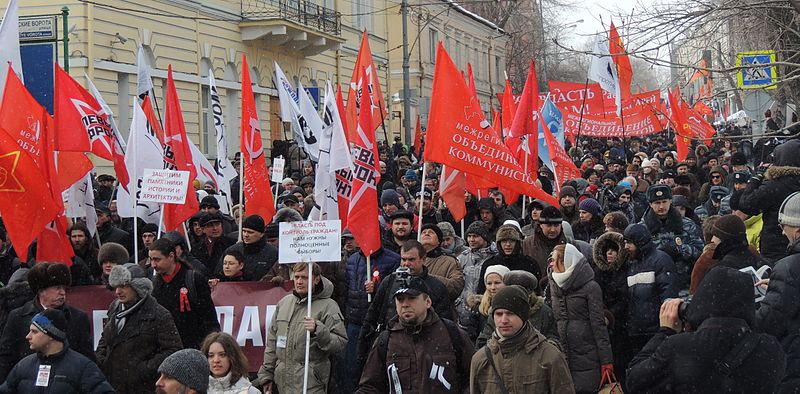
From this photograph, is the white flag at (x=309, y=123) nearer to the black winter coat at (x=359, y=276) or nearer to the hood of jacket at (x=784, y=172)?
the black winter coat at (x=359, y=276)

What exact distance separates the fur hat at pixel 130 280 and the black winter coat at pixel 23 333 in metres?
0.35

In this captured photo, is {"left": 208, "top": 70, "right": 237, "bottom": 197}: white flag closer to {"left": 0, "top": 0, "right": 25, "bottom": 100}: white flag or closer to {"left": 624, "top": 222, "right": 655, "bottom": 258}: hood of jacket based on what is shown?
{"left": 0, "top": 0, "right": 25, "bottom": 100}: white flag

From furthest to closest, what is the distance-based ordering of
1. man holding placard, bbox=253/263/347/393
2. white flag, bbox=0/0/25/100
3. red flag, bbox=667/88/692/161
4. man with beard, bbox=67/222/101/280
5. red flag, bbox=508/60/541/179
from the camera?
red flag, bbox=667/88/692/161 < red flag, bbox=508/60/541/179 < man with beard, bbox=67/222/101/280 < white flag, bbox=0/0/25/100 < man holding placard, bbox=253/263/347/393

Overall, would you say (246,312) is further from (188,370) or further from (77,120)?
(188,370)

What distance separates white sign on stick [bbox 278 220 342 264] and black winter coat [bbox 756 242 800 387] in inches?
126

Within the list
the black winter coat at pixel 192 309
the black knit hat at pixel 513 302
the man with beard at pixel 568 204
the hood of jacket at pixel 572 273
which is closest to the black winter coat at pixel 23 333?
the black winter coat at pixel 192 309

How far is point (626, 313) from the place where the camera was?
850 cm

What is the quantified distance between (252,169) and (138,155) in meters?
1.33

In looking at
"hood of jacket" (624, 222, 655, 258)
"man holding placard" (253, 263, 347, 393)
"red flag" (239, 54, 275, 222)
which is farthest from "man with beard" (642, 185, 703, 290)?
"red flag" (239, 54, 275, 222)

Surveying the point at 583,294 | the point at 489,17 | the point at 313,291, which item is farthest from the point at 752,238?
the point at 489,17

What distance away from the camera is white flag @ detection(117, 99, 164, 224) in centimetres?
1176

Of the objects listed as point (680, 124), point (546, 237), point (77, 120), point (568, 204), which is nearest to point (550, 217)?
point (546, 237)

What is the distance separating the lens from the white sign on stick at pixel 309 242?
306 inches

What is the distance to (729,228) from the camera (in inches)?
268
